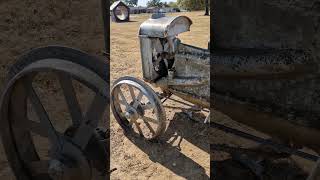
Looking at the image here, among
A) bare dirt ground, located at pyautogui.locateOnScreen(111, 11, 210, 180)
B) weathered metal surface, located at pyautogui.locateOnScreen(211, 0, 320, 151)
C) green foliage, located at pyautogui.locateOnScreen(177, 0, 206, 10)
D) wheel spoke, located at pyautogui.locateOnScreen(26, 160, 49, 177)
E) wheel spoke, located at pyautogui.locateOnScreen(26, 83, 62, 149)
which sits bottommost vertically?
bare dirt ground, located at pyautogui.locateOnScreen(111, 11, 210, 180)

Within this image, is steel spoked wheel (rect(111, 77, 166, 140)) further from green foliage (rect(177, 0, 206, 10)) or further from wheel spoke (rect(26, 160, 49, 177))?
green foliage (rect(177, 0, 206, 10))

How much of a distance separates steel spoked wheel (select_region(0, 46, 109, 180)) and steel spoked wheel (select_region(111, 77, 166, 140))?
2005 millimetres

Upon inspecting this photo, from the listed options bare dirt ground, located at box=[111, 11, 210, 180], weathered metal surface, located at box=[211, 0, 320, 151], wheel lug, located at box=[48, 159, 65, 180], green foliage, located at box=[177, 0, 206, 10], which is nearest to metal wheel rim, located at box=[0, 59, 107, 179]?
wheel lug, located at box=[48, 159, 65, 180]

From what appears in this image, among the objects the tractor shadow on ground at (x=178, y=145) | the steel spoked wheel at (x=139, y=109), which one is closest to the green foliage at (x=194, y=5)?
the tractor shadow on ground at (x=178, y=145)

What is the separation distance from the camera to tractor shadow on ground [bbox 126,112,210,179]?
4191 millimetres

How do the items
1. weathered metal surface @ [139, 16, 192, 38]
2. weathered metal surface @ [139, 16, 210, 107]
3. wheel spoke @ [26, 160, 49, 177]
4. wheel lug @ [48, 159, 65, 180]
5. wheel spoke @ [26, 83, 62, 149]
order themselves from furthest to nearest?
weathered metal surface @ [139, 16, 192, 38], weathered metal surface @ [139, 16, 210, 107], wheel spoke @ [26, 160, 49, 177], wheel spoke @ [26, 83, 62, 149], wheel lug @ [48, 159, 65, 180]

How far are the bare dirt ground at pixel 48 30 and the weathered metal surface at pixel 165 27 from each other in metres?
1.58

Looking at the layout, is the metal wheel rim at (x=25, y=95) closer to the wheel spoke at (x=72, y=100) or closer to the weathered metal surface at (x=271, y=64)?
the wheel spoke at (x=72, y=100)

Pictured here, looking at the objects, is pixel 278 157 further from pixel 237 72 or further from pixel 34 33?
pixel 34 33

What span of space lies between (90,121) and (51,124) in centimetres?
29

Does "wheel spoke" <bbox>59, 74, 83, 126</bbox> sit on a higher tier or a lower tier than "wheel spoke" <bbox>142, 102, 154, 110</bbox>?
higher

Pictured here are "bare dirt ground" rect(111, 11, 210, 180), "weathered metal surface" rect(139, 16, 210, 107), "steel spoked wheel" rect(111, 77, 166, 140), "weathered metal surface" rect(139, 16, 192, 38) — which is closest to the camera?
"bare dirt ground" rect(111, 11, 210, 180)

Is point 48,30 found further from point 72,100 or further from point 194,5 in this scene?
point 194,5

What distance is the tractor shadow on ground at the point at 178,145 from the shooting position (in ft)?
13.8
